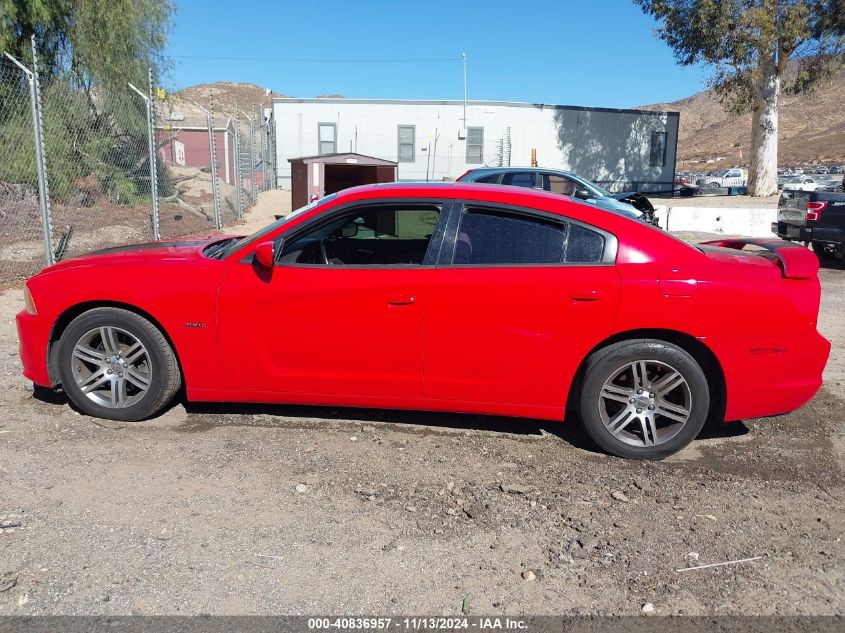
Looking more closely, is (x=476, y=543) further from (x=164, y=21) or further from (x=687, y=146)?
(x=687, y=146)

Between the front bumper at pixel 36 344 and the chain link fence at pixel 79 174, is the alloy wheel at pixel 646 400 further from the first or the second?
the chain link fence at pixel 79 174

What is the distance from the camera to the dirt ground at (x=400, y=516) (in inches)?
109

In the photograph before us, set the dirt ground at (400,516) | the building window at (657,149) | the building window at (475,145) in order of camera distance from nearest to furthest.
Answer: the dirt ground at (400,516) → the building window at (475,145) → the building window at (657,149)

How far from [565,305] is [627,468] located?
978 mm

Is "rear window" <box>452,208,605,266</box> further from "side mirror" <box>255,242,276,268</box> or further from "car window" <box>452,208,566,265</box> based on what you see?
"side mirror" <box>255,242,276,268</box>

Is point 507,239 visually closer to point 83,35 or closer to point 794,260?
point 794,260

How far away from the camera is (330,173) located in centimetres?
1659

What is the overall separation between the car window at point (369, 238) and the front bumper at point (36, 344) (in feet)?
5.26

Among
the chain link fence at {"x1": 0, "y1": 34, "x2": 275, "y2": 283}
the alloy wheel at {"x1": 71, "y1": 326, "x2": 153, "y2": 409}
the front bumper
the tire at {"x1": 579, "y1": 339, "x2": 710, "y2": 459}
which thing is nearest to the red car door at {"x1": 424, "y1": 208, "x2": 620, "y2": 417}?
the tire at {"x1": 579, "y1": 339, "x2": 710, "y2": 459}

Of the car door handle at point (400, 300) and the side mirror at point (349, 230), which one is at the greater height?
the side mirror at point (349, 230)

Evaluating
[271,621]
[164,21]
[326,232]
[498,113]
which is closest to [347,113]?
[498,113]

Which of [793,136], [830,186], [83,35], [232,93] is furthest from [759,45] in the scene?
[232,93]

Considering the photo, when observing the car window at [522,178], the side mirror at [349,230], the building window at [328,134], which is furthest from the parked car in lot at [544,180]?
the building window at [328,134]

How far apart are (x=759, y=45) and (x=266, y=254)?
2625 centimetres
